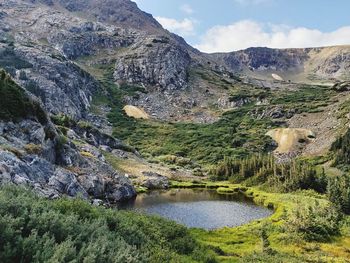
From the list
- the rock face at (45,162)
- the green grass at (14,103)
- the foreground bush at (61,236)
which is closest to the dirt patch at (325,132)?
the rock face at (45,162)

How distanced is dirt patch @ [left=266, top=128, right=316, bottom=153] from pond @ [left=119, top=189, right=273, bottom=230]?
3325 inches

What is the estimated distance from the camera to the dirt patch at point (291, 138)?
178 m

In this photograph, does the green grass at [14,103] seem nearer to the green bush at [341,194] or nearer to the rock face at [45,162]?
the rock face at [45,162]

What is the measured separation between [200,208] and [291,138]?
116 meters

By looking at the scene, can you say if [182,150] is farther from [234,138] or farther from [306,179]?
[306,179]

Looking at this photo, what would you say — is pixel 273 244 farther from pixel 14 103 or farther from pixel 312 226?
pixel 14 103

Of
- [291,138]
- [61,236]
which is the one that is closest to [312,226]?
[61,236]

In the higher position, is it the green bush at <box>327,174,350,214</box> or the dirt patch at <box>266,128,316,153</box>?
the dirt patch at <box>266,128,316,153</box>

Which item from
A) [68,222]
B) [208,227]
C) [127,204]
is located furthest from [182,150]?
[68,222]

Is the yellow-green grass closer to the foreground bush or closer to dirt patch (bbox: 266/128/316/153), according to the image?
the foreground bush

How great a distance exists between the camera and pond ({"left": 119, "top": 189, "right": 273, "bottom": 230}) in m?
67.2

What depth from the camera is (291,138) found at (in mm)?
184125

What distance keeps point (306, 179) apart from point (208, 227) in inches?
1908

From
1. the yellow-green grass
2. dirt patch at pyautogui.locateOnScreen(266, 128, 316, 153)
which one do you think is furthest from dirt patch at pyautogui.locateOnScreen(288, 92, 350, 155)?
the yellow-green grass
